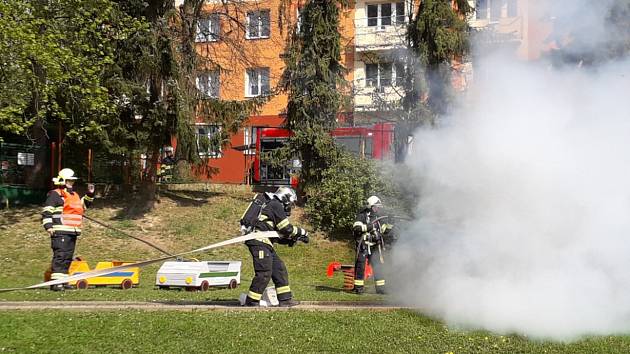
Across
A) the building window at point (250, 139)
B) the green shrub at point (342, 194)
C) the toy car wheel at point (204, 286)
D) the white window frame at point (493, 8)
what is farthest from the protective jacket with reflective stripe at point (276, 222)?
the building window at point (250, 139)

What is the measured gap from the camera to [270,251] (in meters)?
10.6

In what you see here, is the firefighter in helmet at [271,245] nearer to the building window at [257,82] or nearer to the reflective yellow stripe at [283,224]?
the reflective yellow stripe at [283,224]

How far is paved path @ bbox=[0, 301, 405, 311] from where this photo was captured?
10.2 meters

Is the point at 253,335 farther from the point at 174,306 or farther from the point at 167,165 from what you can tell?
the point at 167,165

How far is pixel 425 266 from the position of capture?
1150cm

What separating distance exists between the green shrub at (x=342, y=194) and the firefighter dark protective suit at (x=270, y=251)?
10358mm

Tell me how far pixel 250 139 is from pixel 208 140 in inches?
441

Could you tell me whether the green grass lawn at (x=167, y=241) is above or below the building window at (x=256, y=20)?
below

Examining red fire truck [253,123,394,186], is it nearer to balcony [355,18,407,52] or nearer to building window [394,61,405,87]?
building window [394,61,405,87]

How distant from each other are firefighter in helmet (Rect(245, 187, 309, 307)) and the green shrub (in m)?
10.3

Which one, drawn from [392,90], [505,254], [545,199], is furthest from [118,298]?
[392,90]

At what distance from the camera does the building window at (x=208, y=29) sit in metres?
26.0

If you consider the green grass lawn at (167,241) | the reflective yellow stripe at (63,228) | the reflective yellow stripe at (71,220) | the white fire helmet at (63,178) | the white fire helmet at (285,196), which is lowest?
the green grass lawn at (167,241)

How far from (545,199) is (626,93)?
213 centimetres
